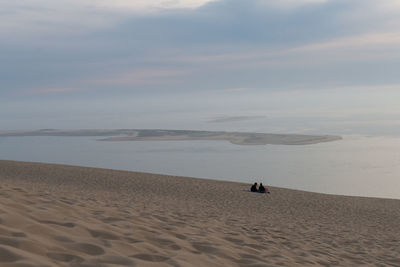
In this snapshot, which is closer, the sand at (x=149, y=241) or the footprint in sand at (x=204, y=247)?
the sand at (x=149, y=241)

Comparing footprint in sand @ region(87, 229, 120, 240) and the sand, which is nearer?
the sand

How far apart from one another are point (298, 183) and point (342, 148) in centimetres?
3448

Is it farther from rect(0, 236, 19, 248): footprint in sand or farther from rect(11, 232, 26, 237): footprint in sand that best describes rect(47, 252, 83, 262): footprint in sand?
rect(11, 232, 26, 237): footprint in sand

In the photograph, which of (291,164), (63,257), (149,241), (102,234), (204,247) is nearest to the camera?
(63,257)

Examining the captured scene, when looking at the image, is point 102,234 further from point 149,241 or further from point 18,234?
point 18,234

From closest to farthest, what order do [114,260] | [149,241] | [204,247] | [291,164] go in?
[114,260], [149,241], [204,247], [291,164]

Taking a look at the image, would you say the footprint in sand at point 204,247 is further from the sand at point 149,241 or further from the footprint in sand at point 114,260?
the footprint in sand at point 114,260

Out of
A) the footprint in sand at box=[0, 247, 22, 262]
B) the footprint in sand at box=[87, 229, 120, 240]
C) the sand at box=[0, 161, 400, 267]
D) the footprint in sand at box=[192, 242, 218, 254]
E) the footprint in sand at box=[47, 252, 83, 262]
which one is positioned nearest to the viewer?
the footprint in sand at box=[0, 247, 22, 262]

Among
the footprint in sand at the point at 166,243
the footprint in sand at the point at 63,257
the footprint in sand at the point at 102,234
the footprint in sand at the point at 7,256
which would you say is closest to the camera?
the footprint in sand at the point at 7,256

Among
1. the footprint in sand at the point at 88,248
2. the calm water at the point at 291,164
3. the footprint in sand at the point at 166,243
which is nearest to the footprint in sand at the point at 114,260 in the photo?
the footprint in sand at the point at 88,248

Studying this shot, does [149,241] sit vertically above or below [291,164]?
below

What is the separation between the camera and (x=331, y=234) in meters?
9.60

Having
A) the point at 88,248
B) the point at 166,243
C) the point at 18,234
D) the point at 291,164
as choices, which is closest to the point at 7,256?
the point at 18,234

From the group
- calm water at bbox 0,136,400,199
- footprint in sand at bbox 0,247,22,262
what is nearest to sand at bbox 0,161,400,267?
footprint in sand at bbox 0,247,22,262
